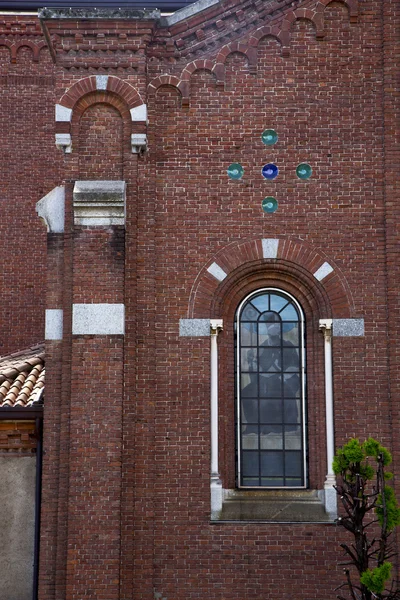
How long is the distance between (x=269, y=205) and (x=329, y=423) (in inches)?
133

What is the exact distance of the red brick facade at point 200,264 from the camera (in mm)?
13445

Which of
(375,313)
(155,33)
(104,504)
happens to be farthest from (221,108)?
(104,504)

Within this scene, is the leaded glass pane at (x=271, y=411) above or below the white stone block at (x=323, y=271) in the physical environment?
below

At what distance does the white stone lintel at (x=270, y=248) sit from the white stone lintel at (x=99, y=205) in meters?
2.17

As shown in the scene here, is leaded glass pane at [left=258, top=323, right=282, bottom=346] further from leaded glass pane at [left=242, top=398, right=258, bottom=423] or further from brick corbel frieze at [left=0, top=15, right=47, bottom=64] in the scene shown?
brick corbel frieze at [left=0, top=15, right=47, bottom=64]

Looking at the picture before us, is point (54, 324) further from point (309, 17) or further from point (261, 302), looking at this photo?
point (309, 17)

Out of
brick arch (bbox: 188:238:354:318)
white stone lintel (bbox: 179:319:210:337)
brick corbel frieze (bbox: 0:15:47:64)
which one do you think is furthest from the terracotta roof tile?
brick corbel frieze (bbox: 0:15:47:64)

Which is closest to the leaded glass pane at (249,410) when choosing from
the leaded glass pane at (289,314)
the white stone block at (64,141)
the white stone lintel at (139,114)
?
the leaded glass pane at (289,314)

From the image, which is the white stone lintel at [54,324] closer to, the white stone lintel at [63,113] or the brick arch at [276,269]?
the brick arch at [276,269]

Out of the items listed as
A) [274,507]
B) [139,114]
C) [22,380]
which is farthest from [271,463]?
[139,114]

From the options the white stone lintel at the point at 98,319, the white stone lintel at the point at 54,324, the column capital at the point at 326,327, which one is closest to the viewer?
the white stone lintel at the point at 98,319

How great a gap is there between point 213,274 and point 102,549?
428cm

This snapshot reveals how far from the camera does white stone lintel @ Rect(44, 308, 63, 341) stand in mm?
13977

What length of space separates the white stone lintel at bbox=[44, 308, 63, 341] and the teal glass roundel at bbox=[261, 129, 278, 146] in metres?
4.05
